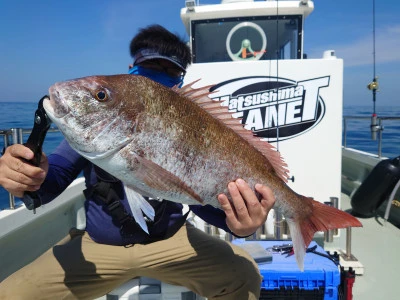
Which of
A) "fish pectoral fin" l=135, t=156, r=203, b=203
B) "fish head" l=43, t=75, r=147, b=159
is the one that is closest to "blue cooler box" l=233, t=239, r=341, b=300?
→ "fish pectoral fin" l=135, t=156, r=203, b=203

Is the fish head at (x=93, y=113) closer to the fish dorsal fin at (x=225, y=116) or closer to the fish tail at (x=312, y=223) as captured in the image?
the fish dorsal fin at (x=225, y=116)

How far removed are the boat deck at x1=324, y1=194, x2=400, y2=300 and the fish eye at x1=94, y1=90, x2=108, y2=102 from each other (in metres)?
2.73

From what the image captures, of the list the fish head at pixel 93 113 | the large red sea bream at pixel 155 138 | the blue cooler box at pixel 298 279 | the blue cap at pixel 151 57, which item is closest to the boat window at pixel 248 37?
the blue cap at pixel 151 57

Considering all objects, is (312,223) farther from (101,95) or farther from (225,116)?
(101,95)

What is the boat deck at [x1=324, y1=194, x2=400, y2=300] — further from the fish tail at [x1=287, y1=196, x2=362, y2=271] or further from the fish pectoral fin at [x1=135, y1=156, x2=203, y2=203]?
the fish pectoral fin at [x1=135, y1=156, x2=203, y2=203]

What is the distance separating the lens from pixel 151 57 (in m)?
1.94

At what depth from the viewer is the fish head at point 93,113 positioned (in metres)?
1.17

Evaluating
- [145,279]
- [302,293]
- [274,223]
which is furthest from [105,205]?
[274,223]

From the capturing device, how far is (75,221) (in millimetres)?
3977

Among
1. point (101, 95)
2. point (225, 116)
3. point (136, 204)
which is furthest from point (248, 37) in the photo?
point (136, 204)

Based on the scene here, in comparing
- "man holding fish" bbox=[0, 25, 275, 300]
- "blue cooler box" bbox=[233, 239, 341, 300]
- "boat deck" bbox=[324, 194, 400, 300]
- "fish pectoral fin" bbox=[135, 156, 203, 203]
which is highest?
"fish pectoral fin" bbox=[135, 156, 203, 203]

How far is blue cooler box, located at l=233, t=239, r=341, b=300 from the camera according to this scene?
2379 mm

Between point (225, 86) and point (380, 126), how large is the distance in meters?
2.82

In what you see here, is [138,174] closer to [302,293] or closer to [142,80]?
[142,80]
